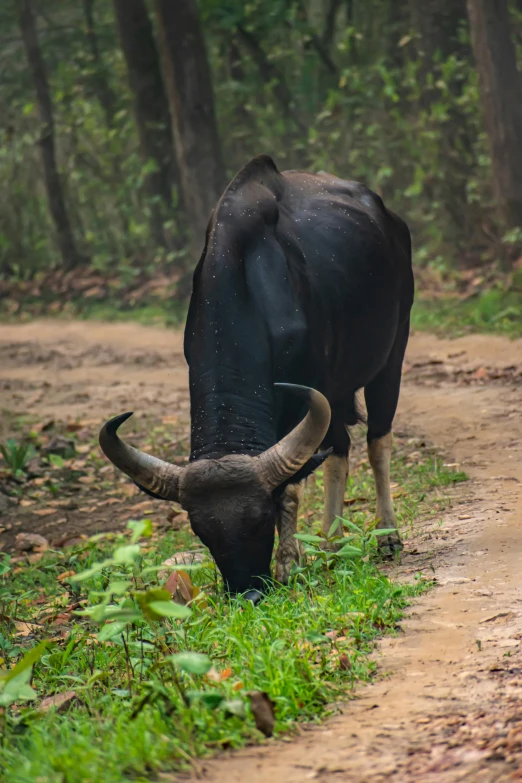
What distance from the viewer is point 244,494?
5.37m

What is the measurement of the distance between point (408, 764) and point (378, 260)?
3.96 metres

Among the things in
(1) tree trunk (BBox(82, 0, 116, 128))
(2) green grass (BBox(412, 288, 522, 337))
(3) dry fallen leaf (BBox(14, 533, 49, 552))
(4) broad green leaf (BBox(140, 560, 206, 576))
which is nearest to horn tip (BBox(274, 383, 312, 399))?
(4) broad green leaf (BBox(140, 560, 206, 576))

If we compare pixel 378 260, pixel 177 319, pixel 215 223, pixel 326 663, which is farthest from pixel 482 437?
pixel 177 319

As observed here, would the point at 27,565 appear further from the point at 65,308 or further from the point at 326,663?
the point at 65,308

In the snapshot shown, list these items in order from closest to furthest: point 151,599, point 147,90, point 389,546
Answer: point 151,599, point 389,546, point 147,90

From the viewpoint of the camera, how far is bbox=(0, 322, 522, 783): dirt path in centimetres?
336

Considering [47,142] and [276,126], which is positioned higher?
[47,142]

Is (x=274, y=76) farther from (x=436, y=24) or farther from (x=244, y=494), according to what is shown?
(x=244, y=494)

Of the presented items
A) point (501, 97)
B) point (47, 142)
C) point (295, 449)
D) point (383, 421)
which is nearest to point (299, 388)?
point (295, 449)

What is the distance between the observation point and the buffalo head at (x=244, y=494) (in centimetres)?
535

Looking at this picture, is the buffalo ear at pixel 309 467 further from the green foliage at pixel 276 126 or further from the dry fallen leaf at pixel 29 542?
the green foliage at pixel 276 126

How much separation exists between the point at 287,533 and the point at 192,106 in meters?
12.1

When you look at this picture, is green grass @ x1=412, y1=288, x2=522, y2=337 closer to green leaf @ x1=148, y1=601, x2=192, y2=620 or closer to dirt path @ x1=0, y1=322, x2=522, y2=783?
dirt path @ x1=0, y1=322, x2=522, y2=783

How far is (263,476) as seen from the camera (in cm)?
539
